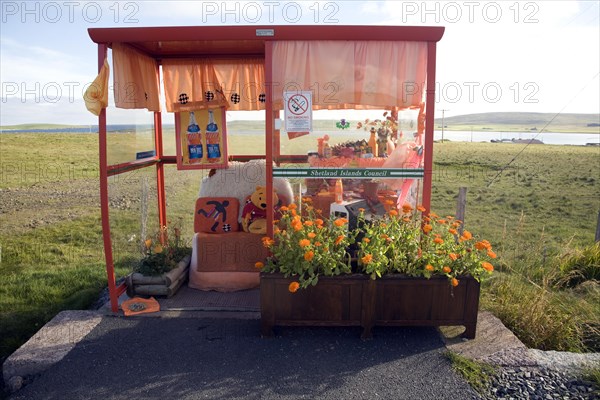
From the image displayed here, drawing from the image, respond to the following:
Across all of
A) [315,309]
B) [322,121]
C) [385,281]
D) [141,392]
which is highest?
[322,121]

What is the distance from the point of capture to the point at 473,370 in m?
3.56

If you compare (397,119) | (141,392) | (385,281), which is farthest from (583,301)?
(141,392)

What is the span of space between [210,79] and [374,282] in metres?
3.82

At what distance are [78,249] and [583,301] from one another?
776cm

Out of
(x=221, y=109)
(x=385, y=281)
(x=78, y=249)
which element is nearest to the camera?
(x=385, y=281)

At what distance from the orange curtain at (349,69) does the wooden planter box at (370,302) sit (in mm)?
1784

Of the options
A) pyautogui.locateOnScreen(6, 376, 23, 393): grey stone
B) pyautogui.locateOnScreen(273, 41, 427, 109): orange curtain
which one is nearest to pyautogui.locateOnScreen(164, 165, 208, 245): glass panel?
pyautogui.locateOnScreen(273, 41, 427, 109): orange curtain

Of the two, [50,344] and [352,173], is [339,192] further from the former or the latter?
[50,344]

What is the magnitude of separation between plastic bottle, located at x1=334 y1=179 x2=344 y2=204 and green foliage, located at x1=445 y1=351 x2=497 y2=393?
5.87 ft

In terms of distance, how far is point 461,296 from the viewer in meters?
4.04

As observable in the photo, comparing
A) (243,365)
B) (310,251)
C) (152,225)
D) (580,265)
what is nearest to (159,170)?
(152,225)

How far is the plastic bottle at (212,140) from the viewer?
579 cm

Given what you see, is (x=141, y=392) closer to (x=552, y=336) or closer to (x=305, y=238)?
(x=305, y=238)

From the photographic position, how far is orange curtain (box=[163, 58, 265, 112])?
6.13 meters
